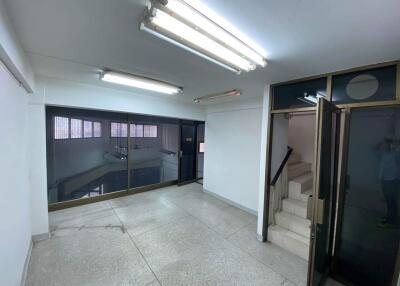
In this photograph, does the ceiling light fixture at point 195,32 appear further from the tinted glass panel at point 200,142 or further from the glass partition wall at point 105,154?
the tinted glass panel at point 200,142

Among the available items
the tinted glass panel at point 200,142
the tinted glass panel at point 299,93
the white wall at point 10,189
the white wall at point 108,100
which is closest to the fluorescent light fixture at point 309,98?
the tinted glass panel at point 299,93

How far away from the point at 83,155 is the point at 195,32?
4.03 metres

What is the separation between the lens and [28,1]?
1.08m

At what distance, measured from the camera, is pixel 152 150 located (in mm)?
5324

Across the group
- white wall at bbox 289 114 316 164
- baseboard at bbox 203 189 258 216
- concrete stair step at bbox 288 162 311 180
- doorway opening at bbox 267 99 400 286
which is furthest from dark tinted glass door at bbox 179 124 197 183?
doorway opening at bbox 267 99 400 286

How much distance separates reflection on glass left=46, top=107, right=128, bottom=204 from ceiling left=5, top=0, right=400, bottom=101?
1.62 meters

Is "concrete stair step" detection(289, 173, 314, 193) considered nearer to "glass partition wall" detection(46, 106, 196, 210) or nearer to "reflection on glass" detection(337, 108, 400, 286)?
"reflection on glass" detection(337, 108, 400, 286)

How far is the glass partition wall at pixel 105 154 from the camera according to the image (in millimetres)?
3588

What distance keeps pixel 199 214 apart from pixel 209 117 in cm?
267

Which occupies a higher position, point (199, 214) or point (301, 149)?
point (301, 149)

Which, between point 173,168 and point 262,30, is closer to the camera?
point 262,30

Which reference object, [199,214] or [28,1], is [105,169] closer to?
[199,214]

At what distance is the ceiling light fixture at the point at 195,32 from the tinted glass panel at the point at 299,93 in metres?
1.01

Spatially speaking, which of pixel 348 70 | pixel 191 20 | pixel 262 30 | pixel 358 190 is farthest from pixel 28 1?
pixel 358 190
